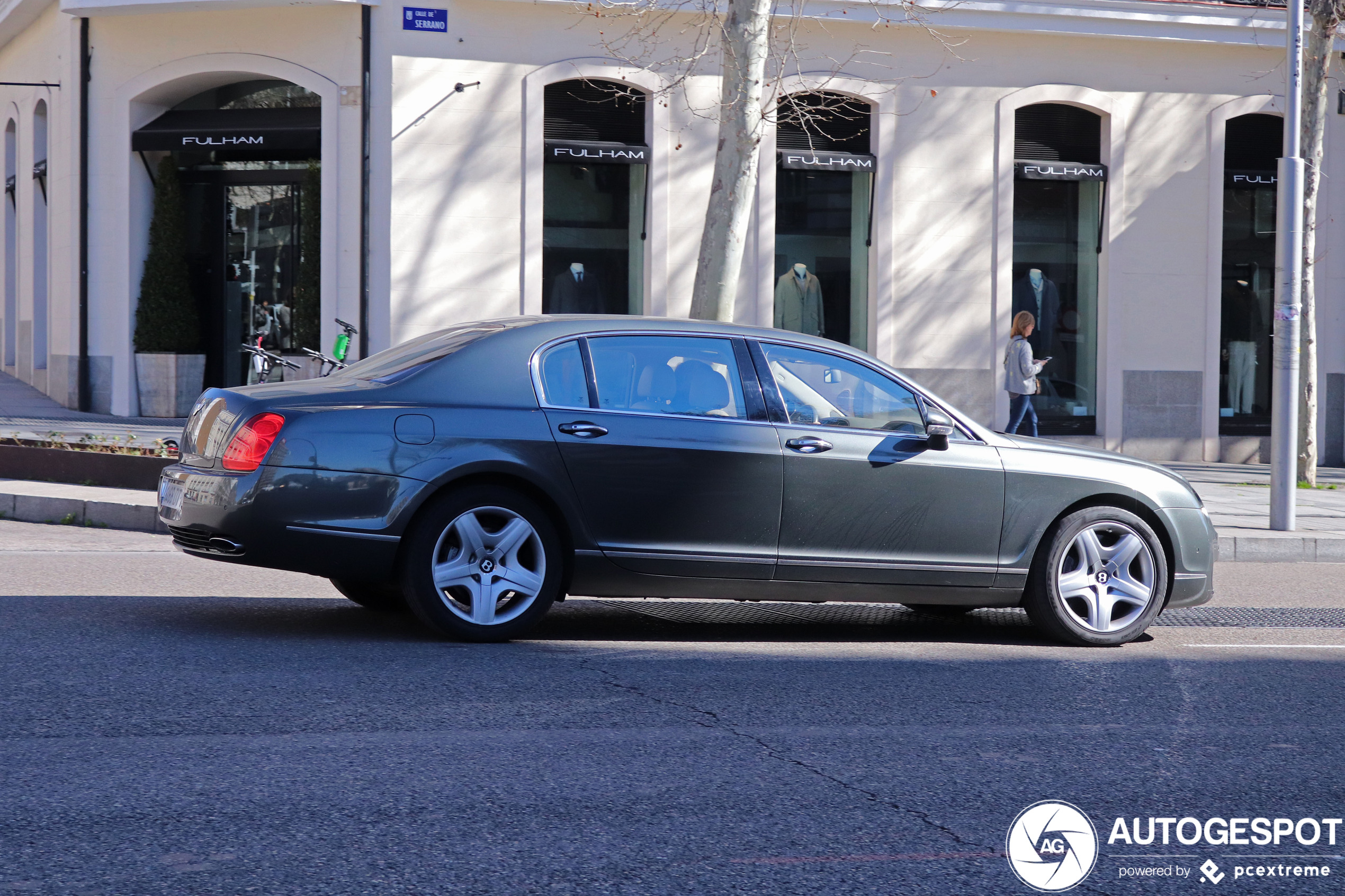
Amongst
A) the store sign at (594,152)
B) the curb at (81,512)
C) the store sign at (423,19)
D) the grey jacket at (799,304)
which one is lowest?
the curb at (81,512)

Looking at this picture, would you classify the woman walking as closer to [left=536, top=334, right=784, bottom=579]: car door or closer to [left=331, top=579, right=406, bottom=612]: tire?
[left=536, top=334, right=784, bottom=579]: car door

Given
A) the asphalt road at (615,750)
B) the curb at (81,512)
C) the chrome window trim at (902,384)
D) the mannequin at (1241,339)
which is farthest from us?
Result: the mannequin at (1241,339)

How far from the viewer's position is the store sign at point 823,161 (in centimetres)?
1850

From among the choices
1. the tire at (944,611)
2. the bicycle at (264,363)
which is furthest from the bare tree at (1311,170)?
the bicycle at (264,363)

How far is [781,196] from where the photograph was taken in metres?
18.8

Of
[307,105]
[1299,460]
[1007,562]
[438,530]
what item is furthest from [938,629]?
[307,105]

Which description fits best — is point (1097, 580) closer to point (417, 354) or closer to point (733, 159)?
point (417, 354)

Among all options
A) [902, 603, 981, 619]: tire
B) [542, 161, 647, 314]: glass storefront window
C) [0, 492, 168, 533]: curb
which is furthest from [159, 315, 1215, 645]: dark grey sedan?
[542, 161, 647, 314]: glass storefront window

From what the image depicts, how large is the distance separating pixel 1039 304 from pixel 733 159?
765 cm

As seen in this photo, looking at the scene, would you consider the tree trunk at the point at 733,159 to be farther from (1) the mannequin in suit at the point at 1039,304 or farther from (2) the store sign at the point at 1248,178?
(2) the store sign at the point at 1248,178

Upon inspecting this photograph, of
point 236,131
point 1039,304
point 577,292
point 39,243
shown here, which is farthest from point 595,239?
point 39,243

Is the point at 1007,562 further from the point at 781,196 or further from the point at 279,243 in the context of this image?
the point at 279,243

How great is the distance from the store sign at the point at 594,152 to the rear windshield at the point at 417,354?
1081 centimetres

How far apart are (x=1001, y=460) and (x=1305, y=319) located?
10.9m
